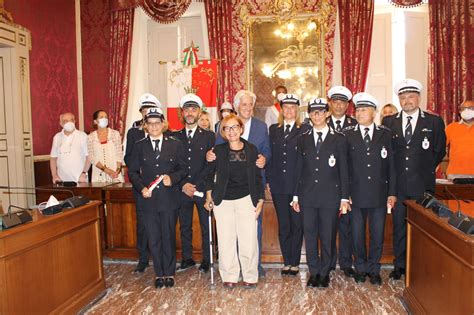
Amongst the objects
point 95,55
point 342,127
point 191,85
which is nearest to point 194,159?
point 342,127

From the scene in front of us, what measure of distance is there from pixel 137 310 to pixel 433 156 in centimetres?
283

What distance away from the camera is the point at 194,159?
414cm

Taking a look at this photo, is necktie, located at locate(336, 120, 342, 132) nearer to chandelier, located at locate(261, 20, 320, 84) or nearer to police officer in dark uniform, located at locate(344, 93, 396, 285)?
police officer in dark uniform, located at locate(344, 93, 396, 285)

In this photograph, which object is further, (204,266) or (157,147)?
(204,266)

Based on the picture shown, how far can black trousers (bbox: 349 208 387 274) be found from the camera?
3.74m

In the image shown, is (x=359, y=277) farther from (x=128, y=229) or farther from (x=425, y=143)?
(x=128, y=229)

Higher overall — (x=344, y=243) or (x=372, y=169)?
(x=372, y=169)

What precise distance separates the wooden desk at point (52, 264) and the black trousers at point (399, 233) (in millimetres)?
2613

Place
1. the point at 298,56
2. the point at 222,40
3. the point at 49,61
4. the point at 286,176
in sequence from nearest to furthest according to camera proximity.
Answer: the point at 286,176, the point at 49,61, the point at 298,56, the point at 222,40

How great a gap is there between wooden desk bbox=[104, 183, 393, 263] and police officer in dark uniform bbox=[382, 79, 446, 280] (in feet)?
2.05

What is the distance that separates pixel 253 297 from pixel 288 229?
76 centimetres

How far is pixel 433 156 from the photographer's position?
12.7ft

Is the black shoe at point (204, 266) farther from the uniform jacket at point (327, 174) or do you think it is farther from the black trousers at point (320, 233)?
the uniform jacket at point (327, 174)

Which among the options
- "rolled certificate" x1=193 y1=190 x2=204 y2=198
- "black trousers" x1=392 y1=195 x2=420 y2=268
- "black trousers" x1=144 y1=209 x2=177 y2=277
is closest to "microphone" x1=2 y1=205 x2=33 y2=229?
"black trousers" x1=144 y1=209 x2=177 y2=277
